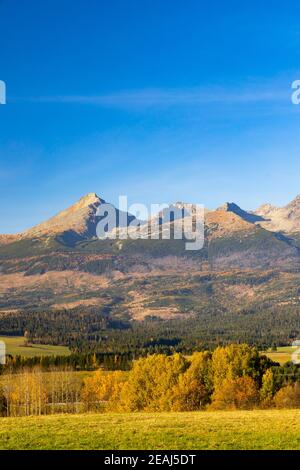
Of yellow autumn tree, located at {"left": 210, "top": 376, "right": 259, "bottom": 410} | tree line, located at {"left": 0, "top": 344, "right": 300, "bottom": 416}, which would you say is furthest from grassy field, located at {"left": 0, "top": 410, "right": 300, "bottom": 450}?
tree line, located at {"left": 0, "top": 344, "right": 300, "bottom": 416}

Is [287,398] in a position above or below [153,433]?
below

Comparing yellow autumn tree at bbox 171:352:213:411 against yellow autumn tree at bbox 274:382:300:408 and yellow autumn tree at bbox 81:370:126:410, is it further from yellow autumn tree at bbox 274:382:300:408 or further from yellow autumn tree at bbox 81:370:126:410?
yellow autumn tree at bbox 274:382:300:408

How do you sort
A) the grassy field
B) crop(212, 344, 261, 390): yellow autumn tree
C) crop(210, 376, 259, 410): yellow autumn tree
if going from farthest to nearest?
crop(212, 344, 261, 390): yellow autumn tree < crop(210, 376, 259, 410): yellow autumn tree < the grassy field

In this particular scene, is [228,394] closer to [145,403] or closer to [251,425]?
[145,403]

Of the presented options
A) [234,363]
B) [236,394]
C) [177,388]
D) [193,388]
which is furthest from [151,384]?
[236,394]

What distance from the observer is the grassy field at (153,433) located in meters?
34.5

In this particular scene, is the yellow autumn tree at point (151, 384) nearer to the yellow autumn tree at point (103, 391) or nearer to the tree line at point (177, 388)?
the tree line at point (177, 388)

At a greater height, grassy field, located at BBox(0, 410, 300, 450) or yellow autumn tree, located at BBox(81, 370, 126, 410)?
grassy field, located at BBox(0, 410, 300, 450)

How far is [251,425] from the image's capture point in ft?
143

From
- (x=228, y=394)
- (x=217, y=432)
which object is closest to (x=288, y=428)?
(x=217, y=432)

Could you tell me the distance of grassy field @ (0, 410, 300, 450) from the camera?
113 ft

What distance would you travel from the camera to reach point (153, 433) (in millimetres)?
38719

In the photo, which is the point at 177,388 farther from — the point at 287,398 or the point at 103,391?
the point at 103,391
